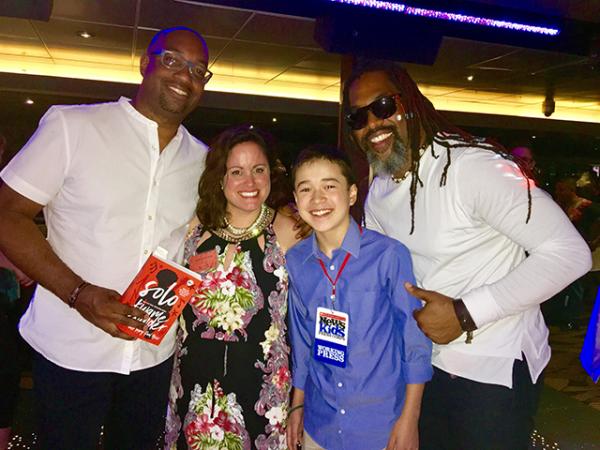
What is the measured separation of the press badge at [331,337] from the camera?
185 cm

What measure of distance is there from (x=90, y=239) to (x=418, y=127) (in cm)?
134

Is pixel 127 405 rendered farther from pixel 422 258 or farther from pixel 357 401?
Result: pixel 422 258

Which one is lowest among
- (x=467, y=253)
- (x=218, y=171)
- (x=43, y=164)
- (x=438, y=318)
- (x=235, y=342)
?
(x=235, y=342)

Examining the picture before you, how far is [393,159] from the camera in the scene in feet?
6.33

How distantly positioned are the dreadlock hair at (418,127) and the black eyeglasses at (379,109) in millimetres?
56

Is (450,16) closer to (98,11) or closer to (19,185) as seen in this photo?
(98,11)

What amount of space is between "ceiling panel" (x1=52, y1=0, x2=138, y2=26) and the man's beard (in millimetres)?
4224

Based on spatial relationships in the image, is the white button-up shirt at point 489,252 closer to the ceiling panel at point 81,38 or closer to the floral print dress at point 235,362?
the floral print dress at point 235,362

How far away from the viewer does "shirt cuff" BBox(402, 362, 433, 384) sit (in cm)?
177

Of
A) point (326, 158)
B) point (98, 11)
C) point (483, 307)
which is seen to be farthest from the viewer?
point (98, 11)

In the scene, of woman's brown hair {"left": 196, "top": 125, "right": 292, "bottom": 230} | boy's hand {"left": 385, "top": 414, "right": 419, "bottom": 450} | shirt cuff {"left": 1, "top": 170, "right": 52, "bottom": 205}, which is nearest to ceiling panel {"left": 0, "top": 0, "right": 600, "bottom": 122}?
woman's brown hair {"left": 196, "top": 125, "right": 292, "bottom": 230}

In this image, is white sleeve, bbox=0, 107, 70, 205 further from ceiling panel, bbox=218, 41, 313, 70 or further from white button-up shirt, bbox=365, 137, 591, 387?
ceiling panel, bbox=218, 41, 313, 70

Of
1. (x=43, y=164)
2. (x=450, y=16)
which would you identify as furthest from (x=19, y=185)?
(x=450, y=16)

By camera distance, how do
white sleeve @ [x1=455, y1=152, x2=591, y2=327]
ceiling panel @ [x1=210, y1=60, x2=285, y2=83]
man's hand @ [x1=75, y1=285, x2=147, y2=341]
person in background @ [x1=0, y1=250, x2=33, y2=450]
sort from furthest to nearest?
ceiling panel @ [x1=210, y1=60, x2=285, y2=83], person in background @ [x1=0, y1=250, x2=33, y2=450], man's hand @ [x1=75, y1=285, x2=147, y2=341], white sleeve @ [x1=455, y1=152, x2=591, y2=327]
